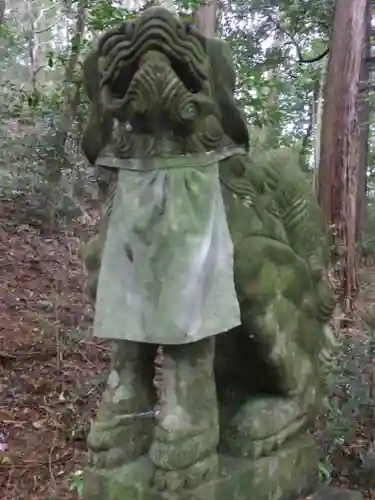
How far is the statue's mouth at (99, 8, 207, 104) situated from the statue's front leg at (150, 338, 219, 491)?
0.57 metres

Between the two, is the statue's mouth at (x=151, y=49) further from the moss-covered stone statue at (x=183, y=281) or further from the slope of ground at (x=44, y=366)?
the slope of ground at (x=44, y=366)

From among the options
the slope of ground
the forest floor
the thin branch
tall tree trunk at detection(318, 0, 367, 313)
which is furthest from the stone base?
the thin branch

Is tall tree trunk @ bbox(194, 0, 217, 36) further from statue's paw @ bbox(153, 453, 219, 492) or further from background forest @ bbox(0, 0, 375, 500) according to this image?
statue's paw @ bbox(153, 453, 219, 492)

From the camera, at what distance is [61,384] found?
366 cm

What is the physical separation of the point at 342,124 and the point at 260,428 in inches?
112

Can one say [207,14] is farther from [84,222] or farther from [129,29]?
[129,29]

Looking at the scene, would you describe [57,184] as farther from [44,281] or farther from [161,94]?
[161,94]

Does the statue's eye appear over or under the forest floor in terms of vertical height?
over

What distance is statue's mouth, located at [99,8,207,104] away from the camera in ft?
4.62

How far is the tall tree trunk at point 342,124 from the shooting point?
412 cm

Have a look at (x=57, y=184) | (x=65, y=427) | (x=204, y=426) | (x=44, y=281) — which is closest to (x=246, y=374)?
(x=204, y=426)

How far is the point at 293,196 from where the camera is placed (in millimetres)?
1786

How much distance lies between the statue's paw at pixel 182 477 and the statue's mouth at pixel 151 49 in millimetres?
783

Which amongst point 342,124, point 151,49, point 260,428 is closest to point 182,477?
point 260,428
